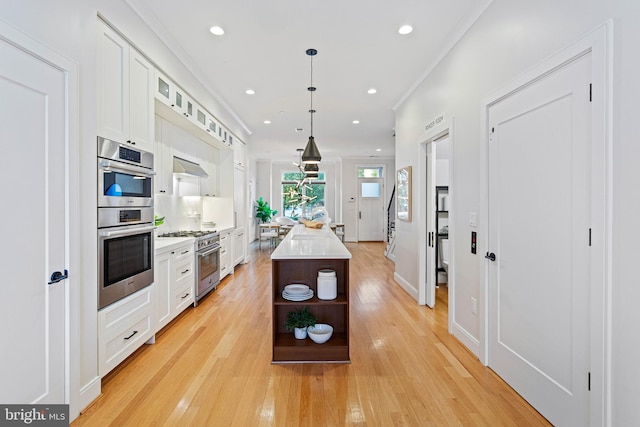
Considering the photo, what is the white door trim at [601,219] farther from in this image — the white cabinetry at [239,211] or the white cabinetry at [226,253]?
the white cabinetry at [239,211]

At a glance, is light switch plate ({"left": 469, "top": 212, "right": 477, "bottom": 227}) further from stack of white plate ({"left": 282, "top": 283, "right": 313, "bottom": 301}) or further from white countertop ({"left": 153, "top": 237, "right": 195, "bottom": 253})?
white countertop ({"left": 153, "top": 237, "right": 195, "bottom": 253})

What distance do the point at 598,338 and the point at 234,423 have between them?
2034 millimetres

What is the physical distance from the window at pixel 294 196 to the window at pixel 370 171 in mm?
1386

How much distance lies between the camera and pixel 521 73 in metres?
2.05

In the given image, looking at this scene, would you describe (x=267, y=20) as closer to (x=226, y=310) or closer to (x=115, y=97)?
(x=115, y=97)

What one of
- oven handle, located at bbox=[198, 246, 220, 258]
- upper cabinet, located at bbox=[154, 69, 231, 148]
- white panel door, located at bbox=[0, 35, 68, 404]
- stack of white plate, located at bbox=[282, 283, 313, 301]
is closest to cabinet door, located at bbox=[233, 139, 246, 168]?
upper cabinet, located at bbox=[154, 69, 231, 148]

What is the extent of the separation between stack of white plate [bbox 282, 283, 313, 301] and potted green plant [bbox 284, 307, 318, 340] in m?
0.17

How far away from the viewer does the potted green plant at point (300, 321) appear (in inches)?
105

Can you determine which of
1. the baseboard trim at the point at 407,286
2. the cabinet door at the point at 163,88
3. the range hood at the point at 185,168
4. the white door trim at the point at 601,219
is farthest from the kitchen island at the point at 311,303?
the range hood at the point at 185,168

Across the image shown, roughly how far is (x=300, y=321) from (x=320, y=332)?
0.67ft

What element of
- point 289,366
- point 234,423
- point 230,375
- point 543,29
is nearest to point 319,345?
point 289,366

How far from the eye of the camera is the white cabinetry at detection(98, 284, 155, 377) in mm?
2148

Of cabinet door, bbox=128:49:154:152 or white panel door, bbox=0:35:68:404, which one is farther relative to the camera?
cabinet door, bbox=128:49:154:152

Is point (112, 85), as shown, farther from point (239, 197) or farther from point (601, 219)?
point (239, 197)
